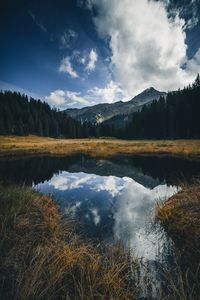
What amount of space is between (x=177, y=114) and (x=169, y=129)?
7.04 m

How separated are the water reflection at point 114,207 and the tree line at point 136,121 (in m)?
68.5

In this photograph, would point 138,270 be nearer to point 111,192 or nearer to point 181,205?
point 181,205

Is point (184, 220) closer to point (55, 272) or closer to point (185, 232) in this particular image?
point (185, 232)

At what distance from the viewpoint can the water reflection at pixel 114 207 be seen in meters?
9.07

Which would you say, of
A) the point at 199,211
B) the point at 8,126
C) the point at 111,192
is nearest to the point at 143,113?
the point at 8,126

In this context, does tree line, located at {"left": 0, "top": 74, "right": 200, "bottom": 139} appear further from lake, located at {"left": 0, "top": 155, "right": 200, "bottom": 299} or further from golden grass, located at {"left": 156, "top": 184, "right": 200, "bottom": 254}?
golden grass, located at {"left": 156, "top": 184, "right": 200, "bottom": 254}

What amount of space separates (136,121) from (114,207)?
10546 centimetres

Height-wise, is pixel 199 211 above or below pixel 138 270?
above

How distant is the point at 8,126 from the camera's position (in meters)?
110

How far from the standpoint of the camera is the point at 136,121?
380 ft

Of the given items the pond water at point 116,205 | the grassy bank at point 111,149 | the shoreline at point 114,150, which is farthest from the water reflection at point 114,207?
the grassy bank at point 111,149

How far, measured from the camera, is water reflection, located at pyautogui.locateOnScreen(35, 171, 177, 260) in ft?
29.8

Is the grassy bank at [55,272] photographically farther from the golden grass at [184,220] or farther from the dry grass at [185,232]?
the golden grass at [184,220]

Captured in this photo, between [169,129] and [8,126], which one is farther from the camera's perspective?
[8,126]
